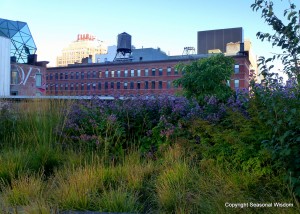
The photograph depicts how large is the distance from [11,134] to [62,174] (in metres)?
2.52

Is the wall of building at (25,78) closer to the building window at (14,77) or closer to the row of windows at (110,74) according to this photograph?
the building window at (14,77)

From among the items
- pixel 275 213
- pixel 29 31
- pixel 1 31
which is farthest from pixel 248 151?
pixel 29 31

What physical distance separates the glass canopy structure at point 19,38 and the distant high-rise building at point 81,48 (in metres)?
103

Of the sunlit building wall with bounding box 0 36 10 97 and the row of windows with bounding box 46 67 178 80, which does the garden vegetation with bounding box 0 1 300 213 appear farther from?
the row of windows with bounding box 46 67 178 80

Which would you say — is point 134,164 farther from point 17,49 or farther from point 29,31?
point 29,31

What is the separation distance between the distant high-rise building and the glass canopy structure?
103 meters

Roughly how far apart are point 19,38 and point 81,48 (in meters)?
113

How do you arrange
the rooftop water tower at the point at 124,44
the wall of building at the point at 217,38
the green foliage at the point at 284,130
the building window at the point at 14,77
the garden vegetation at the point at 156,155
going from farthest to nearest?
1. the wall of building at the point at 217,38
2. the rooftop water tower at the point at 124,44
3. the building window at the point at 14,77
4. the garden vegetation at the point at 156,155
5. the green foliage at the point at 284,130

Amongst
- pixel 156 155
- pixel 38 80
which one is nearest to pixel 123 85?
pixel 38 80

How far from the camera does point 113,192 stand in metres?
3.37

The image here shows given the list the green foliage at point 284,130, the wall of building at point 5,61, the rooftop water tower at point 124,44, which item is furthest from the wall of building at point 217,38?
the green foliage at point 284,130

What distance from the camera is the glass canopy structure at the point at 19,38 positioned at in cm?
6219

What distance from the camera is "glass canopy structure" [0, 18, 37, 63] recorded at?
2448 inches

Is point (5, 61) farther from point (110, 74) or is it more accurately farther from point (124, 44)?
point (124, 44)
